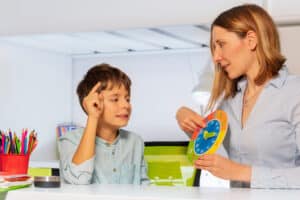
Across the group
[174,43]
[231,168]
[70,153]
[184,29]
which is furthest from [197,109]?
[231,168]

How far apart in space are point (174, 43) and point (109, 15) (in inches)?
11.4

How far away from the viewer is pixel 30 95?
6.90ft

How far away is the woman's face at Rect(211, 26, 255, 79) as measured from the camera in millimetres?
1335

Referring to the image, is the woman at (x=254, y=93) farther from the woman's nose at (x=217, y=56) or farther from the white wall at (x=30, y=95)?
the white wall at (x=30, y=95)

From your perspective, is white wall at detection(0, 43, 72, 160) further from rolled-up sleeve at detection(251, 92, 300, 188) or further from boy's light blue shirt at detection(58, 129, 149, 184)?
rolled-up sleeve at detection(251, 92, 300, 188)

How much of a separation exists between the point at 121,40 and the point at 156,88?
319 millimetres

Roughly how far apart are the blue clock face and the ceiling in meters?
0.70

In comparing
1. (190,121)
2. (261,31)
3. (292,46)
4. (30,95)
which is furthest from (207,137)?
(30,95)

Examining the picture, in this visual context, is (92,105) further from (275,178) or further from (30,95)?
(30,95)

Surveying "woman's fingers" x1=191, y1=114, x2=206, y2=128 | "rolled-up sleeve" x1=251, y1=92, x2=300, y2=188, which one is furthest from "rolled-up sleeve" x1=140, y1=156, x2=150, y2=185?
"rolled-up sleeve" x1=251, y1=92, x2=300, y2=188

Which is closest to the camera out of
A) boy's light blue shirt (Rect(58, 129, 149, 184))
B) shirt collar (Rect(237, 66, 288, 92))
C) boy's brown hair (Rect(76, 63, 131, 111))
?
shirt collar (Rect(237, 66, 288, 92))

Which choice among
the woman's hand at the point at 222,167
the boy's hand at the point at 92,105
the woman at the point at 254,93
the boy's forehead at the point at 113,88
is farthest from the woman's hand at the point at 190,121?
the boy's forehead at the point at 113,88

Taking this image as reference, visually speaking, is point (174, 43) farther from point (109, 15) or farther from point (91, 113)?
point (91, 113)

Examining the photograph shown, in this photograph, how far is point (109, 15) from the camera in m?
1.83
